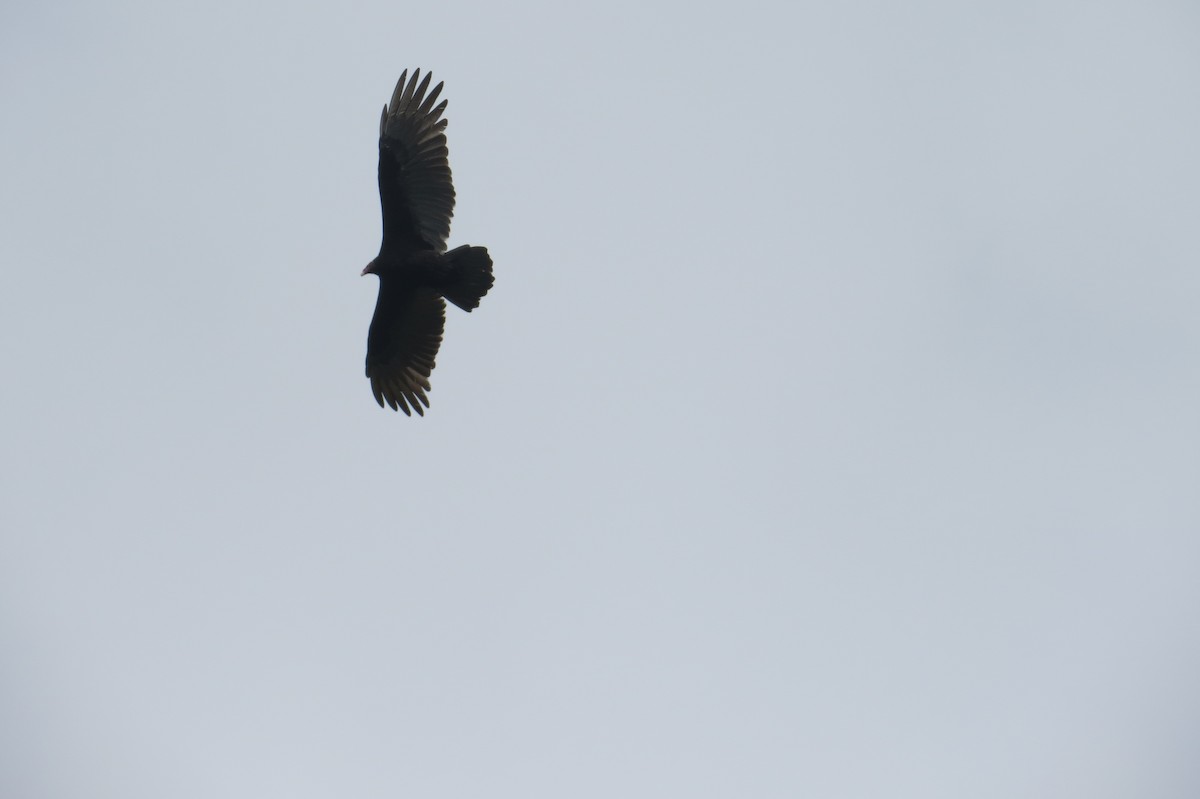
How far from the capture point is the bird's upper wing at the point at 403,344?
52.3 feet

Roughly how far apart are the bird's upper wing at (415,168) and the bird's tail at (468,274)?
629 mm

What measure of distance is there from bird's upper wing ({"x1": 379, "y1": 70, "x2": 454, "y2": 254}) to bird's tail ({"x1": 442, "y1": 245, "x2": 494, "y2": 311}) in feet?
2.06

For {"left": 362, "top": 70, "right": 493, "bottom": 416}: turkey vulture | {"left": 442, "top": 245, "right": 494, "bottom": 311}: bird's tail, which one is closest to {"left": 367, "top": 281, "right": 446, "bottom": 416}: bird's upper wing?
{"left": 362, "top": 70, "right": 493, "bottom": 416}: turkey vulture

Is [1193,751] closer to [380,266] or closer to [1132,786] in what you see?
[1132,786]

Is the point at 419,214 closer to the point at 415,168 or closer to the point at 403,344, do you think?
the point at 415,168

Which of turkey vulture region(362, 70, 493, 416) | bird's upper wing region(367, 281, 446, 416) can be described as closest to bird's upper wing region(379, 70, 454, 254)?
turkey vulture region(362, 70, 493, 416)

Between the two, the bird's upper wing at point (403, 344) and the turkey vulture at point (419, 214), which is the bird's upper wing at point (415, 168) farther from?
the bird's upper wing at point (403, 344)

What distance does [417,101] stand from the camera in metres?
15.4

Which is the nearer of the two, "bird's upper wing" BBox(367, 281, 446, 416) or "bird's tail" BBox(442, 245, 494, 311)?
"bird's tail" BBox(442, 245, 494, 311)

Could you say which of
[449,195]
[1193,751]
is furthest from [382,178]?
[1193,751]

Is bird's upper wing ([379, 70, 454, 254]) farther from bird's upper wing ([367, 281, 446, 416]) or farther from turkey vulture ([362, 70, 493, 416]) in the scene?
bird's upper wing ([367, 281, 446, 416])

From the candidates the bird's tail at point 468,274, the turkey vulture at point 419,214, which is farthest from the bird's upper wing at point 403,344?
the bird's tail at point 468,274

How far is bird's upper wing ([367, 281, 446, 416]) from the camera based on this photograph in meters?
15.9

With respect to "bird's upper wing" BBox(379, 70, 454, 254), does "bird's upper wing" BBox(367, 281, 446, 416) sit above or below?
below
